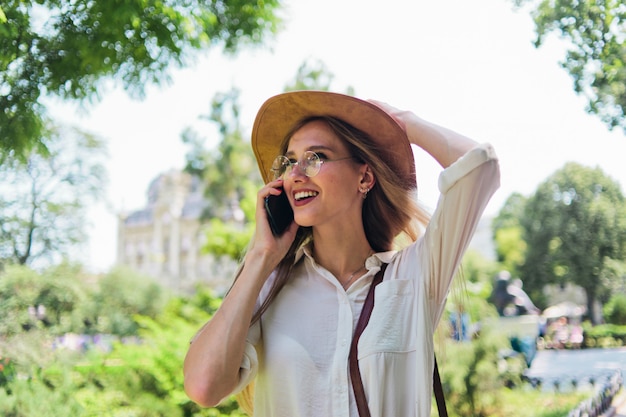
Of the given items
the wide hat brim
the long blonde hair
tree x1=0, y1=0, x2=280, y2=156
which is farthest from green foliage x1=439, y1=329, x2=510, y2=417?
the wide hat brim

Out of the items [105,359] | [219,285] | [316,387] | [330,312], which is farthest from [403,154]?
[219,285]

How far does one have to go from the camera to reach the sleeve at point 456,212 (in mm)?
1409

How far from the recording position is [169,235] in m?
40.4

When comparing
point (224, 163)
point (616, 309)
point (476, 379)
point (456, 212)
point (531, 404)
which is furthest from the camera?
point (224, 163)

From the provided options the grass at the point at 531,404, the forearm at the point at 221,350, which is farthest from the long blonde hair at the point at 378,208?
the grass at the point at 531,404

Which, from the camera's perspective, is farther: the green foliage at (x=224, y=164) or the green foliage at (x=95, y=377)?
the green foliage at (x=224, y=164)

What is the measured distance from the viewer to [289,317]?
1.61 metres

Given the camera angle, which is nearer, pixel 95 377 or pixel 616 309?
pixel 616 309

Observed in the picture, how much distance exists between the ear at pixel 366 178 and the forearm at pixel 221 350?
→ 1.57 feet

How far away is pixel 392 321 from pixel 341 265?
287mm

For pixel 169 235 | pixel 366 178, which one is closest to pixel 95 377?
pixel 366 178

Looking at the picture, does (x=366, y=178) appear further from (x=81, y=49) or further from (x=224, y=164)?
(x=224, y=164)

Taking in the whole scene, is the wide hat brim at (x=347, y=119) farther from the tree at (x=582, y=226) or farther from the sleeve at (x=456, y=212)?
the tree at (x=582, y=226)

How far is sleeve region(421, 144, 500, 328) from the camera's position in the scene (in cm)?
141
